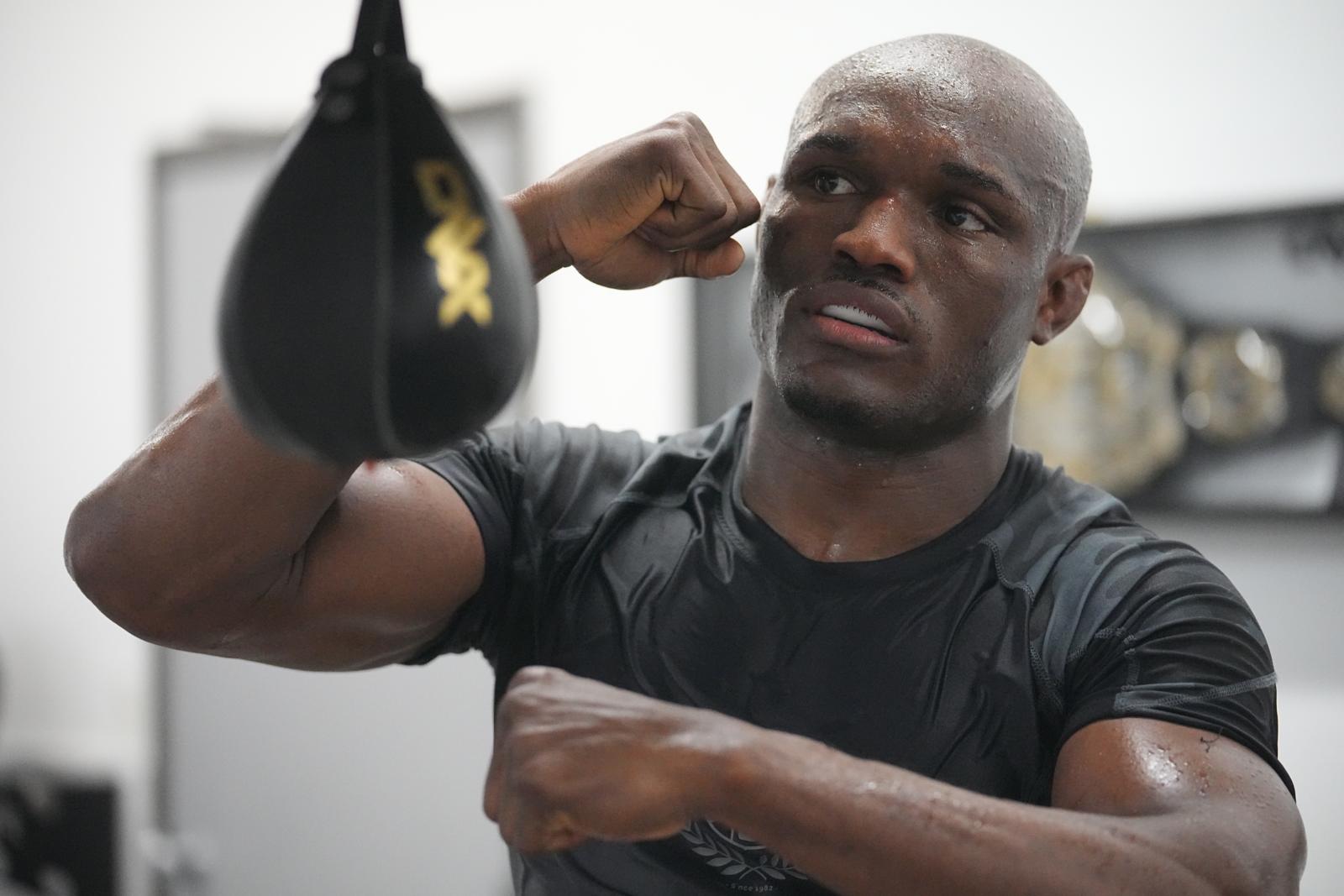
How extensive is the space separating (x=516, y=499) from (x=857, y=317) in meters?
0.34

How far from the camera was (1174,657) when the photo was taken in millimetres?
938

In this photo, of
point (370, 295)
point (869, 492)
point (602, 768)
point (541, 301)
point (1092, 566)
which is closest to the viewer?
point (370, 295)

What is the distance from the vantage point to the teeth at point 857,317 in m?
1.05

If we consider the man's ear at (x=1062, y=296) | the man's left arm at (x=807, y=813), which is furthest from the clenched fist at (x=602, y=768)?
the man's ear at (x=1062, y=296)

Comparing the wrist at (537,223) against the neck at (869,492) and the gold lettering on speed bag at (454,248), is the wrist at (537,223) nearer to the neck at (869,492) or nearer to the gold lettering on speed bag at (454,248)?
the neck at (869,492)

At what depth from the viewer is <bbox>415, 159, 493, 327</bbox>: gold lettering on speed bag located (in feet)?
2.05

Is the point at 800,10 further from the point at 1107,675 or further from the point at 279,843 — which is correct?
the point at 279,843

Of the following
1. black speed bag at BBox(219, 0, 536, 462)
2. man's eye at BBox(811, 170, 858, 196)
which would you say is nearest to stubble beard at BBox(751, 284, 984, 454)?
man's eye at BBox(811, 170, 858, 196)

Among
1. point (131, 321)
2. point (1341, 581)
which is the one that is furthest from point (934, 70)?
point (131, 321)

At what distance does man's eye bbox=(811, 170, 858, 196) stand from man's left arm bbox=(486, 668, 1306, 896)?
49 centimetres

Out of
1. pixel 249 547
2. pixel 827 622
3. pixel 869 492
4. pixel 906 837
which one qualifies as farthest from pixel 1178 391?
pixel 249 547

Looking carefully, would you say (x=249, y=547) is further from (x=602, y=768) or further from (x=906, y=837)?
(x=906, y=837)

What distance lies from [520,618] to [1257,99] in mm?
1303

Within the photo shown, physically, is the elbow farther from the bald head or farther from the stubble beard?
the bald head
